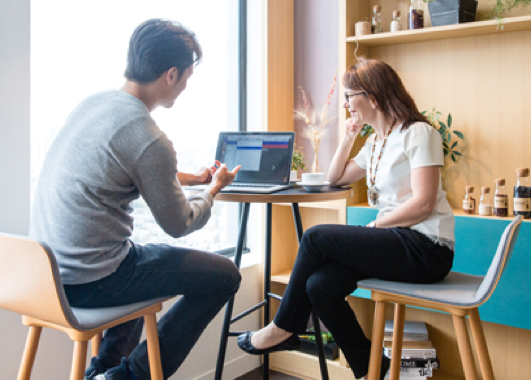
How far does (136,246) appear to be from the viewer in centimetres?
150

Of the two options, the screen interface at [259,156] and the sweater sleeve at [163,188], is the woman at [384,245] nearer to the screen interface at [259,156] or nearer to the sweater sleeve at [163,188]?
the screen interface at [259,156]

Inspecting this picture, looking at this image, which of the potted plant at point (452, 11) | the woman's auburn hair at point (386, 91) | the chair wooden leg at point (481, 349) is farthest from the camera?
the potted plant at point (452, 11)

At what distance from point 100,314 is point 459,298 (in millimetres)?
1007

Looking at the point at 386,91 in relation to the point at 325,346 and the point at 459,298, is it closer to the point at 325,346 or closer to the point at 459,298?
the point at 459,298

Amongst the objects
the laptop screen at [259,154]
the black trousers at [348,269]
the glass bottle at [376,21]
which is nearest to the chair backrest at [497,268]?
the black trousers at [348,269]

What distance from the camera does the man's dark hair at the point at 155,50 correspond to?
4.62ft

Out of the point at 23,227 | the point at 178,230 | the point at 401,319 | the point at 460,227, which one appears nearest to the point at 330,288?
the point at 401,319

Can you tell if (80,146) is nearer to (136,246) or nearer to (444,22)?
(136,246)

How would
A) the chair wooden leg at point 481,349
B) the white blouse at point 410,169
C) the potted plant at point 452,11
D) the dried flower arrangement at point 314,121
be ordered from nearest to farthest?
the chair wooden leg at point 481,349, the white blouse at point 410,169, the potted plant at point 452,11, the dried flower arrangement at point 314,121

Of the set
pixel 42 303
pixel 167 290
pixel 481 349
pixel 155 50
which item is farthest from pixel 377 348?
pixel 155 50

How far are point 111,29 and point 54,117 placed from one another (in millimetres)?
497

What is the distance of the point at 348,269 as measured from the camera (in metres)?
1.68

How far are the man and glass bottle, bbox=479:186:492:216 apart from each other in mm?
1245

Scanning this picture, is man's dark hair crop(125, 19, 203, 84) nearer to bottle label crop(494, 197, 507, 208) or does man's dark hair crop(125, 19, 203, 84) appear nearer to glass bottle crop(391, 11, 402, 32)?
glass bottle crop(391, 11, 402, 32)
